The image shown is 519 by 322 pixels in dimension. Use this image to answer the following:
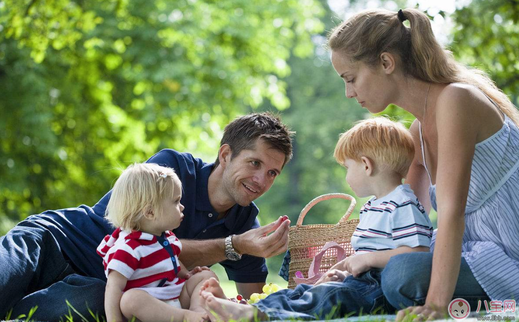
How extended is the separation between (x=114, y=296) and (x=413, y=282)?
1.36 metres

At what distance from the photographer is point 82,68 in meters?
12.8

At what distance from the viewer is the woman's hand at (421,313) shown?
2.52 meters

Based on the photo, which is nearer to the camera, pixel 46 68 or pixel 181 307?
pixel 181 307

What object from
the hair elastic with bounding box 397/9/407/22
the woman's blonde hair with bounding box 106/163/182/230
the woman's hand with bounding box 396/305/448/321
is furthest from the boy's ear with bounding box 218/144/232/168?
the woman's hand with bounding box 396/305/448/321

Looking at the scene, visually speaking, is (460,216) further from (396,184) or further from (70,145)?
(70,145)

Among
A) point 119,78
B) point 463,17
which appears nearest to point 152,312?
point 463,17

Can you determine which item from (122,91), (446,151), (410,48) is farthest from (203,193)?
(122,91)

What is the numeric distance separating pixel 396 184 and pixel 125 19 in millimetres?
10605

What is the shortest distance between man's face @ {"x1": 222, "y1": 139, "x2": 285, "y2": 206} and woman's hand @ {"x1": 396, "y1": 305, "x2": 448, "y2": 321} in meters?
1.41

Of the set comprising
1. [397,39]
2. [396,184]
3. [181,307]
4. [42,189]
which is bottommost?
[42,189]

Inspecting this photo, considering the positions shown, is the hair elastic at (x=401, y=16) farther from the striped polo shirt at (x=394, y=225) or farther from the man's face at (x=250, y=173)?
the man's face at (x=250, y=173)

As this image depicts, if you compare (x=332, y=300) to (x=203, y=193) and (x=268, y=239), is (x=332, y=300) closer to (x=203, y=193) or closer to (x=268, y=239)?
(x=268, y=239)

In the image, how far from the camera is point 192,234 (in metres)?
3.84

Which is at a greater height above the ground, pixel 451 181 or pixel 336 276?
pixel 451 181
